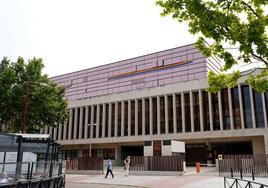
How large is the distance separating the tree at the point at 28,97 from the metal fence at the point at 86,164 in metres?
5.26

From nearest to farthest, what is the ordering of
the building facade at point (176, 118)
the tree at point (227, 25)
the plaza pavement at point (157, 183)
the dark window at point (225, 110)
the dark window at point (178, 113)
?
the tree at point (227, 25) < the plaza pavement at point (157, 183) < the building facade at point (176, 118) < the dark window at point (225, 110) < the dark window at point (178, 113)

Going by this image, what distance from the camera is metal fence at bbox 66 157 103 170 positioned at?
2701cm

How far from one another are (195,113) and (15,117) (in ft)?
83.1

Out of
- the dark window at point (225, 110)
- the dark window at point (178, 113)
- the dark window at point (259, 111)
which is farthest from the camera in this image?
the dark window at point (178, 113)

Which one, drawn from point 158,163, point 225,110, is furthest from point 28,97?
point 225,110

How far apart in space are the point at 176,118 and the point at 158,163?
18.1 m

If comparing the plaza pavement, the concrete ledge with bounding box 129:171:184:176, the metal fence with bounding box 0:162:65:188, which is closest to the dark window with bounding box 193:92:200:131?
the concrete ledge with bounding box 129:171:184:176

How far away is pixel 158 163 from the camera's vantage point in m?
24.3

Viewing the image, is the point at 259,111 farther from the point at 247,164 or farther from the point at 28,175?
the point at 28,175

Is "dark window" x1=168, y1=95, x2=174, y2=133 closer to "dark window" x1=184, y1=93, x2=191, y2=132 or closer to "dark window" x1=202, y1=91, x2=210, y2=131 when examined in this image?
"dark window" x1=184, y1=93, x2=191, y2=132

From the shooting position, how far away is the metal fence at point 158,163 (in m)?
23.5

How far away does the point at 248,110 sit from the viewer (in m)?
36.8

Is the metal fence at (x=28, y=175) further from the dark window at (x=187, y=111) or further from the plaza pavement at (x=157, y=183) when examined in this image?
the dark window at (x=187, y=111)

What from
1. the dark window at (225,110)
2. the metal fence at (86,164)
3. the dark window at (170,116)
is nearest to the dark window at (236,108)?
the dark window at (225,110)
